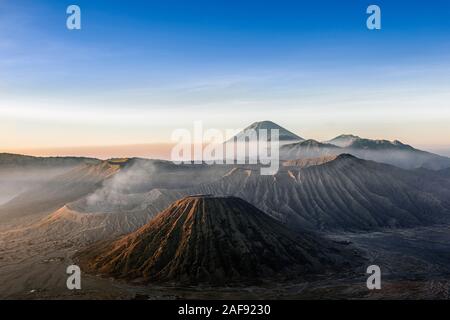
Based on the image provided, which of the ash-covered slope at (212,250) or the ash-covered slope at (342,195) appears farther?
the ash-covered slope at (342,195)

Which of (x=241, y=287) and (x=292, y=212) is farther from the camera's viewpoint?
(x=292, y=212)

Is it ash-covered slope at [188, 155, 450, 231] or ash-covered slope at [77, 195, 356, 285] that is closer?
ash-covered slope at [77, 195, 356, 285]

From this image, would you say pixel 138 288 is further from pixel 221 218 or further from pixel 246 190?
pixel 246 190

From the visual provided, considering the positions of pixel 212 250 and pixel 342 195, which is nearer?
pixel 212 250

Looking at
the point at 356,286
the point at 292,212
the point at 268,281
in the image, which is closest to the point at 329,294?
the point at 356,286
